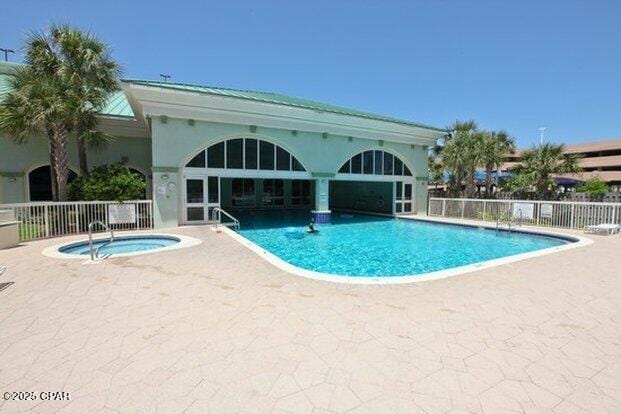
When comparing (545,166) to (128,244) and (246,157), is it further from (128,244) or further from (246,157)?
(128,244)

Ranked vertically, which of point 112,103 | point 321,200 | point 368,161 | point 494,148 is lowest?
point 321,200

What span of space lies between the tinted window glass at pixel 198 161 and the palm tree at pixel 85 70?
11.8 feet

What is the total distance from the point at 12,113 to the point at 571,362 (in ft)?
52.8

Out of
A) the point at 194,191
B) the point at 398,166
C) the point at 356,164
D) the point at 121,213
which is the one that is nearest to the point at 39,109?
the point at 121,213

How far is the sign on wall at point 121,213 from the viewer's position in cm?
1153

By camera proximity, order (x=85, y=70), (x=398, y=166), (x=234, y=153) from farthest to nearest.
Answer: (x=398, y=166)
(x=234, y=153)
(x=85, y=70)

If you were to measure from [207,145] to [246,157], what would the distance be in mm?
1879

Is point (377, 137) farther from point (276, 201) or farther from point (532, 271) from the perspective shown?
point (532, 271)

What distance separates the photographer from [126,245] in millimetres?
10414

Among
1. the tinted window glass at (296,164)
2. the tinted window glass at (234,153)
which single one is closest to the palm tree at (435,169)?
the tinted window glass at (296,164)

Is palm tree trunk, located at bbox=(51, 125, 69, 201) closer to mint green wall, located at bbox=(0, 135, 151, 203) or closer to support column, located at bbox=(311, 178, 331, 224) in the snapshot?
mint green wall, located at bbox=(0, 135, 151, 203)

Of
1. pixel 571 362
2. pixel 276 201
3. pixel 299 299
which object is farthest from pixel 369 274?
pixel 276 201

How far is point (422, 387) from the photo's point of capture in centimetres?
273

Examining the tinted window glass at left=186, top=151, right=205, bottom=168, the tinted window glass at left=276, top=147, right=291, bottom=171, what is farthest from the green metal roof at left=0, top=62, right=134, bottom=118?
the tinted window glass at left=276, top=147, right=291, bottom=171
